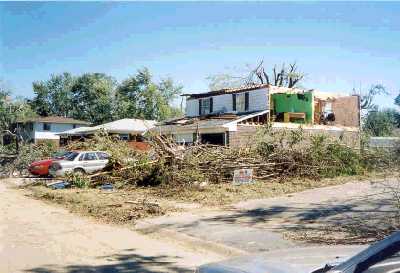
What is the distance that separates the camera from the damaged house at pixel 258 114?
30438mm

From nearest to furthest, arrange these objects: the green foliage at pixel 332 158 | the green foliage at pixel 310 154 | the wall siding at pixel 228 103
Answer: the green foliage at pixel 310 154
the green foliage at pixel 332 158
the wall siding at pixel 228 103

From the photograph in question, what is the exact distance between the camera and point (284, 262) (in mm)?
3283

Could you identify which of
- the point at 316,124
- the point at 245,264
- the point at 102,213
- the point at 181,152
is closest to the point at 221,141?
the point at 316,124

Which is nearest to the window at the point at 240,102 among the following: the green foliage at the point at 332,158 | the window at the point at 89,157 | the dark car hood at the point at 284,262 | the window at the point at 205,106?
the window at the point at 205,106

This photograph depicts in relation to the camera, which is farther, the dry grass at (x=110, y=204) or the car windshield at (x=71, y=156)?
the car windshield at (x=71, y=156)

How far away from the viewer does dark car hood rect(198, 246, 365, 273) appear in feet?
10.3

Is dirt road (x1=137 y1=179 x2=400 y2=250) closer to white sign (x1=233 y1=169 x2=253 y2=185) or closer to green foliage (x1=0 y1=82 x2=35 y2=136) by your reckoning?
white sign (x1=233 y1=169 x2=253 y2=185)

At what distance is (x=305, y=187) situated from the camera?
55.9 feet

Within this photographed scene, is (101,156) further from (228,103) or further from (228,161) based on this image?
(228,103)

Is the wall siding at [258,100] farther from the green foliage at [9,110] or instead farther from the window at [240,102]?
the green foliage at [9,110]

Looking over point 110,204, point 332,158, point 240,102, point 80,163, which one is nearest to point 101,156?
point 80,163

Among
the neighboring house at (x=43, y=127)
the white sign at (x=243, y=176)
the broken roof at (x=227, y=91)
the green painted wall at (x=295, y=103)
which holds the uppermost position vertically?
the broken roof at (x=227, y=91)

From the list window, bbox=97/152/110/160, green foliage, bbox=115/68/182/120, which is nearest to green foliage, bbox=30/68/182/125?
green foliage, bbox=115/68/182/120

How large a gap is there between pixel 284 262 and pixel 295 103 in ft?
105
